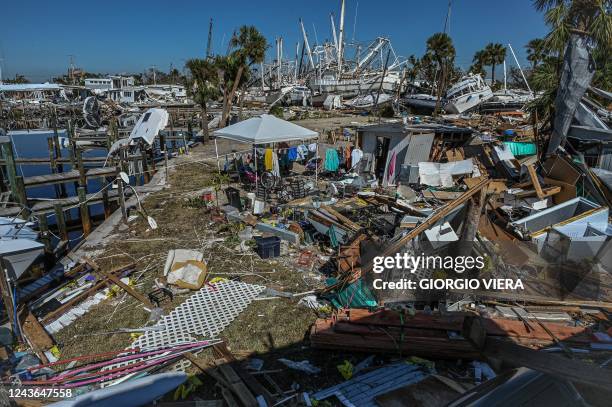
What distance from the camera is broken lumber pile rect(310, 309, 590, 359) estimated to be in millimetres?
5402

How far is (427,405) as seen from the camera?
457 centimetres

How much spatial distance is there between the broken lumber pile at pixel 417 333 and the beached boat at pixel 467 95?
36.0m

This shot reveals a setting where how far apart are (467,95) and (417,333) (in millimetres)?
37570

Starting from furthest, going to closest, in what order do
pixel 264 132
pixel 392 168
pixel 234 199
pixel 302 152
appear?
pixel 302 152 → pixel 392 168 → pixel 264 132 → pixel 234 199

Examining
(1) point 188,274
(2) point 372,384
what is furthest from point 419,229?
(1) point 188,274

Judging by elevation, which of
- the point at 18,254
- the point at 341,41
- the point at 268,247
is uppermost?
the point at 341,41

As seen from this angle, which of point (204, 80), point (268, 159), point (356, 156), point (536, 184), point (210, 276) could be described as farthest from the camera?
point (204, 80)

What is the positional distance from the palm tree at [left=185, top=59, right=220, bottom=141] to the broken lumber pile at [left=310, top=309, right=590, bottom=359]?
22008 millimetres

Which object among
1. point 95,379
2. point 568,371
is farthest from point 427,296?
point 95,379

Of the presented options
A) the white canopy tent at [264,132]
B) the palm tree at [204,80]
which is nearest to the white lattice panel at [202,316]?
the white canopy tent at [264,132]
